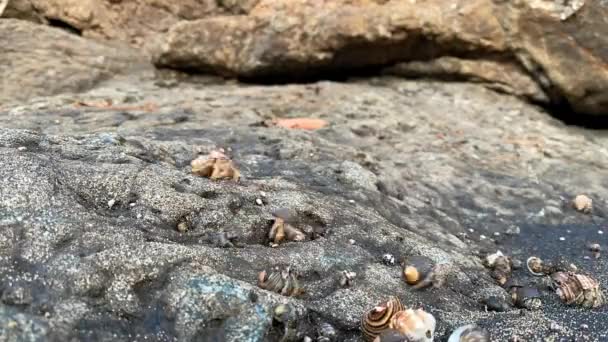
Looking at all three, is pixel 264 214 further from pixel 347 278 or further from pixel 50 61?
pixel 50 61

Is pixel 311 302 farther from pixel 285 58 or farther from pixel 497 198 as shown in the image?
pixel 285 58

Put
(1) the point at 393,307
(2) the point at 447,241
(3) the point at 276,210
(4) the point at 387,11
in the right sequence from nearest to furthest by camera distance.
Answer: (1) the point at 393,307, (3) the point at 276,210, (2) the point at 447,241, (4) the point at 387,11

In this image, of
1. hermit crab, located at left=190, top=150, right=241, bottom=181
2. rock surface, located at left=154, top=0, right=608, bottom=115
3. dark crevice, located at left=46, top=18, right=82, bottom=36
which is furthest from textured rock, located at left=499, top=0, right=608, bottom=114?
dark crevice, located at left=46, top=18, right=82, bottom=36

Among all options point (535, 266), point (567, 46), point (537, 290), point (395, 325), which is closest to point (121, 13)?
point (567, 46)

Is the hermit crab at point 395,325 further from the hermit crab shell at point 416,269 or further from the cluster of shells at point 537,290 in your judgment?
the cluster of shells at point 537,290

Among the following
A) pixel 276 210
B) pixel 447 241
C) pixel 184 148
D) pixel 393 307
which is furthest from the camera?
pixel 184 148

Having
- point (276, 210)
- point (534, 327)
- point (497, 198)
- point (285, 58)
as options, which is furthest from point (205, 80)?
point (534, 327)
